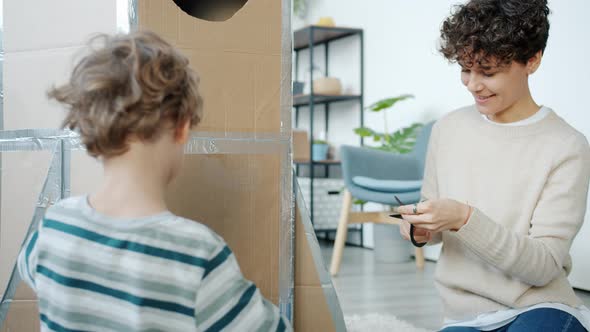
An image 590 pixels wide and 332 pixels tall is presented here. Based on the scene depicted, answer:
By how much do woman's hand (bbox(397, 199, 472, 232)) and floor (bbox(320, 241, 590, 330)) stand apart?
998mm

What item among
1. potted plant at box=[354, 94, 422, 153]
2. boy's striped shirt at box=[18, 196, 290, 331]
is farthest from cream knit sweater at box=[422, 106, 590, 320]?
potted plant at box=[354, 94, 422, 153]

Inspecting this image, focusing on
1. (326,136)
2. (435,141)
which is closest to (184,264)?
(435,141)

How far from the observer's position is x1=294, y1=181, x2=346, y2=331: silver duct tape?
1229mm

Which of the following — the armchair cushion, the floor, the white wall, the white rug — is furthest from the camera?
the armchair cushion

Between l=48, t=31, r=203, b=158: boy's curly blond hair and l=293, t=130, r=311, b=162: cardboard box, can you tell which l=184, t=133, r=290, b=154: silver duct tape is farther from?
l=293, t=130, r=311, b=162: cardboard box

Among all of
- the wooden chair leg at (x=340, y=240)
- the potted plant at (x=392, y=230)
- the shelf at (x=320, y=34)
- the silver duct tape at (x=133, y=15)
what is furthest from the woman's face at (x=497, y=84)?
the shelf at (x=320, y=34)

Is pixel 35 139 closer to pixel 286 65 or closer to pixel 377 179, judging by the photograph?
pixel 286 65

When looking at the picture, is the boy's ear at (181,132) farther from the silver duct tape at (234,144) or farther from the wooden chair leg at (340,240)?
the wooden chair leg at (340,240)

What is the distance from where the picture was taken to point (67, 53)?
1181 millimetres

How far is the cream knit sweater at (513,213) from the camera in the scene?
3.51 ft

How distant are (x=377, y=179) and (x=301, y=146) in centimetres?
97

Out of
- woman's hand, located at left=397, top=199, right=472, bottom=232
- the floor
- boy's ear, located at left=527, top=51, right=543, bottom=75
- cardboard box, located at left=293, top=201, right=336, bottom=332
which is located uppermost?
boy's ear, located at left=527, top=51, right=543, bottom=75

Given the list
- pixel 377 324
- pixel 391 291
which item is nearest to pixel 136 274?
pixel 377 324

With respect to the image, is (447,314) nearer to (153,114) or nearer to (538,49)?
(538,49)
